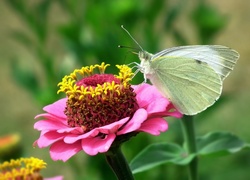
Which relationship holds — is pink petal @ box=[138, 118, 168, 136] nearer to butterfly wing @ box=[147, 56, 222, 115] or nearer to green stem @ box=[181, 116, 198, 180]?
butterfly wing @ box=[147, 56, 222, 115]

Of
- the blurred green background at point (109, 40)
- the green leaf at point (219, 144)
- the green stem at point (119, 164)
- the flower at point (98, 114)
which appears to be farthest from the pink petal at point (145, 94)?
the blurred green background at point (109, 40)

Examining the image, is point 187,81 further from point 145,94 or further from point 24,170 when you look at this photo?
point 24,170

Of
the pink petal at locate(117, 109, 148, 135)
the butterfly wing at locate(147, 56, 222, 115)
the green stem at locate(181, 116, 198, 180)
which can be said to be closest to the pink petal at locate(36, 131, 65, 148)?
the pink petal at locate(117, 109, 148, 135)

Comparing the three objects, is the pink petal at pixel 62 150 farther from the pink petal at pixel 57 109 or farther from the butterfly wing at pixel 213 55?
the butterfly wing at pixel 213 55

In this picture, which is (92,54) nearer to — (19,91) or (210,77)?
(210,77)

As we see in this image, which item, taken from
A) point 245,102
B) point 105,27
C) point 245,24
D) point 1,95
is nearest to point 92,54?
point 105,27

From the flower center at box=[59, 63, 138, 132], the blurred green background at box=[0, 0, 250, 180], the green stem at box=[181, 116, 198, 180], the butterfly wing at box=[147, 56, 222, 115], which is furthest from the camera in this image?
the blurred green background at box=[0, 0, 250, 180]

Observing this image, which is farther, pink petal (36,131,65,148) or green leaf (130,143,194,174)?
green leaf (130,143,194,174)

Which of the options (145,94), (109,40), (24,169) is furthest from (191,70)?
(109,40)
